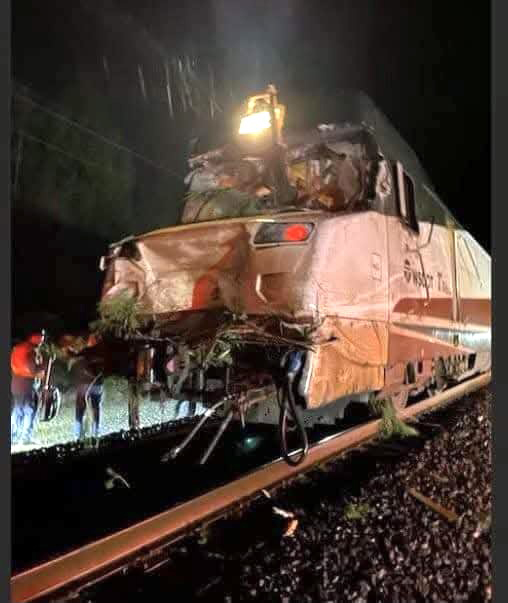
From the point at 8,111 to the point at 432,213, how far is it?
14.9ft

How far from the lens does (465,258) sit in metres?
7.07

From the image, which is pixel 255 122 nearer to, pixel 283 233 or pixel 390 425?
pixel 283 233

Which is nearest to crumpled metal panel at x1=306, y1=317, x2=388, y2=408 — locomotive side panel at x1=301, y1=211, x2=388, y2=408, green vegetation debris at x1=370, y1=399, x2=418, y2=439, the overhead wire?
locomotive side panel at x1=301, y1=211, x2=388, y2=408

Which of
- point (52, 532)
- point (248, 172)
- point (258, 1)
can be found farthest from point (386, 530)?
point (258, 1)

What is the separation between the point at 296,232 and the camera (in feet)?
11.1

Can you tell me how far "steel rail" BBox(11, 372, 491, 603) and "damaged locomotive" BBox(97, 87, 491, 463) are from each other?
282mm

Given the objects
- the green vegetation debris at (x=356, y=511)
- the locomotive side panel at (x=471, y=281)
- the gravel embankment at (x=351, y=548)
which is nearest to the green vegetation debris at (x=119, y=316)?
the gravel embankment at (x=351, y=548)

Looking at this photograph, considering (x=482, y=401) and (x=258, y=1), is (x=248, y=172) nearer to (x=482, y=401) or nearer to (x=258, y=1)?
(x=258, y=1)

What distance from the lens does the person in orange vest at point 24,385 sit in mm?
4117

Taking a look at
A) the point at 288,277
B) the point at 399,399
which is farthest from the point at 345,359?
the point at 399,399

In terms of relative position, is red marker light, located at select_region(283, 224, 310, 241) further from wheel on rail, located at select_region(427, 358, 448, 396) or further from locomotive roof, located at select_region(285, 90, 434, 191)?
wheel on rail, located at select_region(427, 358, 448, 396)

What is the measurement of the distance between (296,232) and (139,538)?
211 cm

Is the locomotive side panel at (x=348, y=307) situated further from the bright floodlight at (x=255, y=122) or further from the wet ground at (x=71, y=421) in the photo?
the wet ground at (x=71, y=421)

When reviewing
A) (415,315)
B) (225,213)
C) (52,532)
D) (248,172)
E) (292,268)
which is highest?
(248,172)
